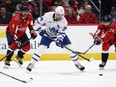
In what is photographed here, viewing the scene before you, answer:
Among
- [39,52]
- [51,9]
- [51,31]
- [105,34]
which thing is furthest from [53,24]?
[51,9]

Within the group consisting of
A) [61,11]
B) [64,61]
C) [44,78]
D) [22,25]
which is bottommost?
[64,61]

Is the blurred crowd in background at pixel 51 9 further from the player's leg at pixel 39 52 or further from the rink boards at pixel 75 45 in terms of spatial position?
the player's leg at pixel 39 52

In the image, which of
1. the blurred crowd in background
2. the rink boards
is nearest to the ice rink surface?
the rink boards

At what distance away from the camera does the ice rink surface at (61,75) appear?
17.3ft

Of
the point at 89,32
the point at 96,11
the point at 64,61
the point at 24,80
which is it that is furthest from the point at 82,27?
the point at 24,80

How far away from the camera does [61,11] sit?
580 cm

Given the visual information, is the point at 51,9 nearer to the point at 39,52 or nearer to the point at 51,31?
the point at 51,31

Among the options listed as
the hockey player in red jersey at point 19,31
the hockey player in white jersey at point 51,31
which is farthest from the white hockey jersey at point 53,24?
the hockey player in red jersey at point 19,31

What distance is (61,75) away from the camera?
6055 mm

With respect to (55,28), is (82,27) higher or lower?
lower

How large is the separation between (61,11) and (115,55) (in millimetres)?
2526

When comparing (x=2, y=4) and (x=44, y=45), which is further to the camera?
(x=2, y=4)

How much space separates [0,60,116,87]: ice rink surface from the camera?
528 cm

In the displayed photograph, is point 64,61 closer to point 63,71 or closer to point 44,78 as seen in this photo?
point 63,71
